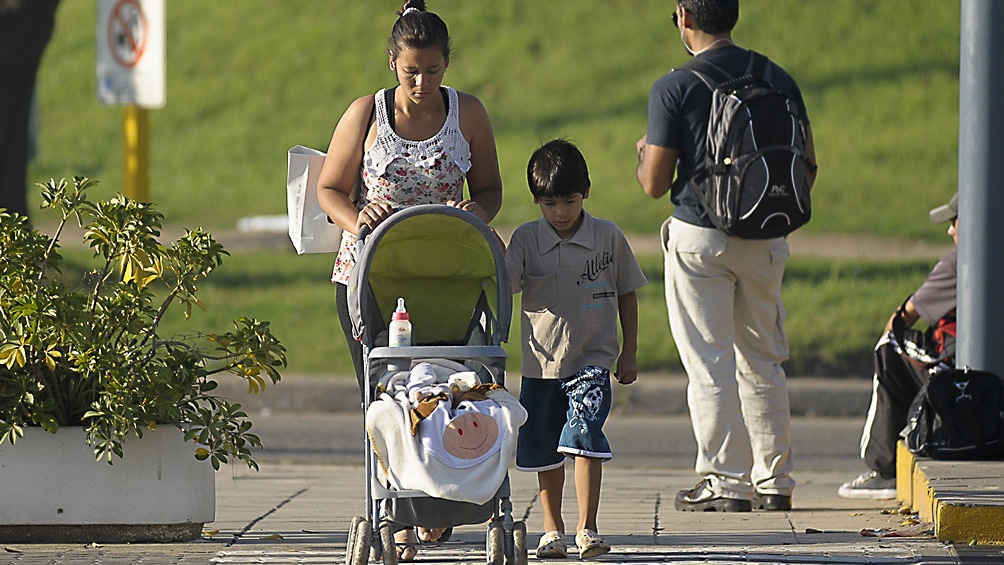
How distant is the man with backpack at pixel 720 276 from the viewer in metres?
5.74

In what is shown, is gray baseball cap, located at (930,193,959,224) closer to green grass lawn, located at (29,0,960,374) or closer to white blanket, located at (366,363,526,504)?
white blanket, located at (366,363,526,504)

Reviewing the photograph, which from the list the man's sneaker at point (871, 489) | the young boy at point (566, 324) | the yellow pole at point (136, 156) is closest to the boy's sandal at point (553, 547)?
the young boy at point (566, 324)

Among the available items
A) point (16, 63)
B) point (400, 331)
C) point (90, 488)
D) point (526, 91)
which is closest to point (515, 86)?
point (526, 91)

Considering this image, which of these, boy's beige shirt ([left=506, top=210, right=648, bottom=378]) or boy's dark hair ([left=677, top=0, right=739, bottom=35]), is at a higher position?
boy's dark hair ([left=677, top=0, right=739, bottom=35])

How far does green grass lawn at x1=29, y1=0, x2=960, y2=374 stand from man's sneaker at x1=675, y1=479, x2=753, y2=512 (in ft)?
35.5

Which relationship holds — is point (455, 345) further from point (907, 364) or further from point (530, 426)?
point (907, 364)

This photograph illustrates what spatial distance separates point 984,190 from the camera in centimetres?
582

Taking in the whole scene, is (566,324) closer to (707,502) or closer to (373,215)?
(373,215)

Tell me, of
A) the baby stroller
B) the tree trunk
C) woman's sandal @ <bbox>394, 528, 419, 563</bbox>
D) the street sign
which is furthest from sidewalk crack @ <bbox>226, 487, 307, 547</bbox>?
the tree trunk

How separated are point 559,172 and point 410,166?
0.46 metres

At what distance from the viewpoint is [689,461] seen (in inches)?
317

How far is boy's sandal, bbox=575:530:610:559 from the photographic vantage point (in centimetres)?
467

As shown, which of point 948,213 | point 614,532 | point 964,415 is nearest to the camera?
point 614,532

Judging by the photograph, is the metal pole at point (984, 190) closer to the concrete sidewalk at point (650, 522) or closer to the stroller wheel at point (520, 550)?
the concrete sidewalk at point (650, 522)
